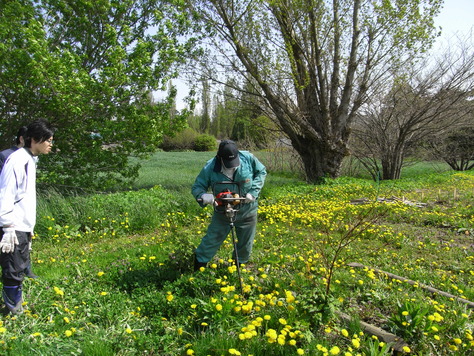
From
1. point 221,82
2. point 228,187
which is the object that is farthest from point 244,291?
point 221,82

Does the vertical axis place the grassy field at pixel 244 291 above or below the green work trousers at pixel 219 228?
below

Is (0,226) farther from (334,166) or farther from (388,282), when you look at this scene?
(334,166)

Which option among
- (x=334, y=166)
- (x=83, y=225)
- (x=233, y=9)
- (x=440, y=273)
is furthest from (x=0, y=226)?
(x=334, y=166)

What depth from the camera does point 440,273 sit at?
4.38m

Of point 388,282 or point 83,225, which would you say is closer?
point 388,282

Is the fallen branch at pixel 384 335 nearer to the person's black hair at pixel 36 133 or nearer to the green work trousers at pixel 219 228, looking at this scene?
the green work trousers at pixel 219 228

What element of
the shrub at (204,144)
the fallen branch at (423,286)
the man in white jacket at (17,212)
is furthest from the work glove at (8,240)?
the shrub at (204,144)

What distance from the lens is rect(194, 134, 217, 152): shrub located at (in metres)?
44.9

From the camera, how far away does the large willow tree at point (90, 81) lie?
23.9ft

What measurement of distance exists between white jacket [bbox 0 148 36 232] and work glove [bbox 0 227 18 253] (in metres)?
0.06

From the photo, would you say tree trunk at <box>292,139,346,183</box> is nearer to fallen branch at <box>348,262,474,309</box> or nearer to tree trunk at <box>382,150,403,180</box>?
tree trunk at <box>382,150,403,180</box>

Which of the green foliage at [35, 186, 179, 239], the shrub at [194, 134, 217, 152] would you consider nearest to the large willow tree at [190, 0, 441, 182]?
the green foliage at [35, 186, 179, 239]

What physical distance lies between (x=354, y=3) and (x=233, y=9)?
14.0 feet

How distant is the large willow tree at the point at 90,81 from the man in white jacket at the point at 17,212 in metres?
4.24
